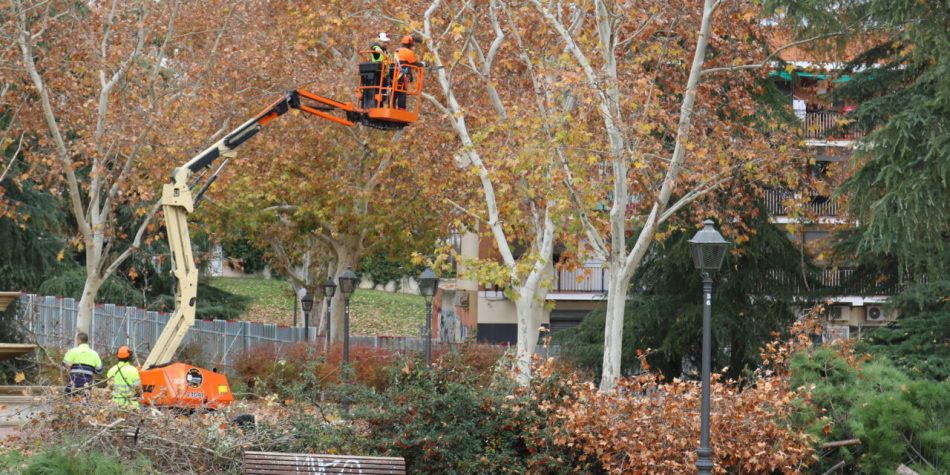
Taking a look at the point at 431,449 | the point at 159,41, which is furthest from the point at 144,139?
the point at 431,449

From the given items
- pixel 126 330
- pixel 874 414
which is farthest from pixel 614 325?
pixel 126 330

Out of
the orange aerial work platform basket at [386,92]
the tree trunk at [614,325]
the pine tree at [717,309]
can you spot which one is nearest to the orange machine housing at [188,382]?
the orange aerial work platform basket at [386,92]

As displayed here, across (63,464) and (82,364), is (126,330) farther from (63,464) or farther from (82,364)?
(63,464)

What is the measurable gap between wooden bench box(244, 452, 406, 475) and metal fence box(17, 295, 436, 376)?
21.4 m

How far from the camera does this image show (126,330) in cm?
3666

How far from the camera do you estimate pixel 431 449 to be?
48.9 feet

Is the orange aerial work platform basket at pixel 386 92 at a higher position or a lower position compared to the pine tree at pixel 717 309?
higher

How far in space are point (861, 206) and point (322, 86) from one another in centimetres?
1508

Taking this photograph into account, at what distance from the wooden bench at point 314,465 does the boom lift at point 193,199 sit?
4.60 meters

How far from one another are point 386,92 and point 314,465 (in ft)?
26.2

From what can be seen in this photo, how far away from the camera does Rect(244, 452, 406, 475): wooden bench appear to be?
13.2 m

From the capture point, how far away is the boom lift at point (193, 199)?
19.5 metres

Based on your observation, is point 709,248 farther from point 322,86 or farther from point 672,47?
point 322,86

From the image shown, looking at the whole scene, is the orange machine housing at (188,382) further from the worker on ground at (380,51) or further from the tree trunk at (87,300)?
the tree trunk at (87,300)
